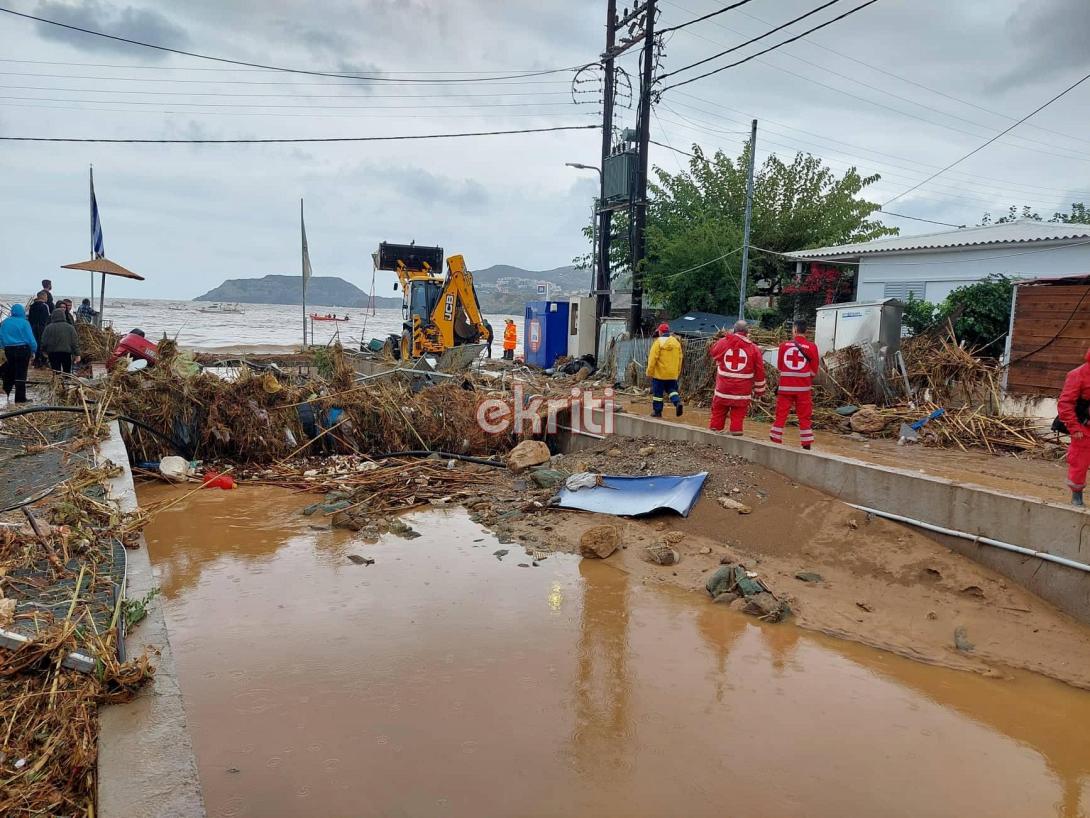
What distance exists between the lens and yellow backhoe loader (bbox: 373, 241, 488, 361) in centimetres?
1906

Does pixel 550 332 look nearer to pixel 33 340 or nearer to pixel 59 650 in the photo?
pixel 33 340

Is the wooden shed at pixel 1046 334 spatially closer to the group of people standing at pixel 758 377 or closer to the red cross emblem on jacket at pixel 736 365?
the group of people standing at pixel 758 377

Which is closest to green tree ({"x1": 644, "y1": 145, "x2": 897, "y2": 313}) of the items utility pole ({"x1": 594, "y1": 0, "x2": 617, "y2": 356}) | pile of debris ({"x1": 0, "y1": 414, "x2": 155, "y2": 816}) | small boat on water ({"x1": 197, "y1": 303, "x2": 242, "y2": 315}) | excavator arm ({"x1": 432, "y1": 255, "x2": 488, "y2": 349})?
utility pole ({"x1": 594, "y1": 0, "x2": 617, "y2": 356})

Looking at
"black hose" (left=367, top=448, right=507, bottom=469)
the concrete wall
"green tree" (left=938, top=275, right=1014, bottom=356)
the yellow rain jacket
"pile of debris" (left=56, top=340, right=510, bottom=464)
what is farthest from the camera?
the concrete wall

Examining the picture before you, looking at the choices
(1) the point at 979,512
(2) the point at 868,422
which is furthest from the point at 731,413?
(1) the point at 979,512

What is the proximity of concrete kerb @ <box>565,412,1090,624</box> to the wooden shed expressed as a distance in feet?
13.7

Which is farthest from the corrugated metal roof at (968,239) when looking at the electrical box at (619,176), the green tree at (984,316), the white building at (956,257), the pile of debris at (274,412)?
the pile of debris at (274,412)

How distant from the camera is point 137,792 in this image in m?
2.76

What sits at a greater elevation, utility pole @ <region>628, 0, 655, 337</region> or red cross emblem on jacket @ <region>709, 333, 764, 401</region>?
utility pole @ <region>628, 0, 655, 337</region>

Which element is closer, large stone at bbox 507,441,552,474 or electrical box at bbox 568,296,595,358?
large stone at bbox 507,441,552,474

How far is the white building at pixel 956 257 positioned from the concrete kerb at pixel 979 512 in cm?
881

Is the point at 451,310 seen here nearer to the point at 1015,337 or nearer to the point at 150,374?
the point at 150,374

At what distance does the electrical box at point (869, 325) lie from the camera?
1188 centimetres

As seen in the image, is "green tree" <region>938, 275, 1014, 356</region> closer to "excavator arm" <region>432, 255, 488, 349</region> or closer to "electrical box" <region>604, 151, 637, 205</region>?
"electrical box" <region>604, 151, 637, 205</region>
